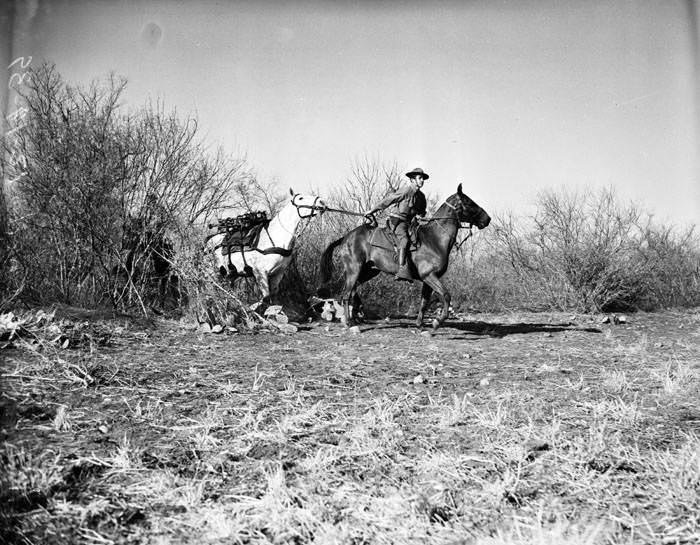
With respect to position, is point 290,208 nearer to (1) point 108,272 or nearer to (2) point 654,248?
(1) point 108,272

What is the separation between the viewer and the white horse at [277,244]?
841cm

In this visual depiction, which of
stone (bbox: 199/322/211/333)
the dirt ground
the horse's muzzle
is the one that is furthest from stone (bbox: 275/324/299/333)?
the horse's muzzle

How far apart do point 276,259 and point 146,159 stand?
→ 3079 mm

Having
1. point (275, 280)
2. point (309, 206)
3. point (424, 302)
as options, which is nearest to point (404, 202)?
point (309, 206)

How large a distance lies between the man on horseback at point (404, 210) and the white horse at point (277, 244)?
4.30 ft

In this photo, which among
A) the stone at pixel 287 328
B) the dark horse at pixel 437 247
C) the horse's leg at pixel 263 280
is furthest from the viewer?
the horse's leg at pixel 263 280

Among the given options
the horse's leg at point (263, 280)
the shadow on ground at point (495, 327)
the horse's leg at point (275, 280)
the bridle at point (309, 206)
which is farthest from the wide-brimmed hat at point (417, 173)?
the horse's leg at point (263, 280)

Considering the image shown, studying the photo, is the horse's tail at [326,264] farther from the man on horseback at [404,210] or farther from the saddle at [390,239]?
the man on horseback at [404,210]

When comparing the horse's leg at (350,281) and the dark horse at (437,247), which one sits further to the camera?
the horse's leg at (350,281)

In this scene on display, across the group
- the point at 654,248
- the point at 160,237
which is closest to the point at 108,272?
the point at 160,237

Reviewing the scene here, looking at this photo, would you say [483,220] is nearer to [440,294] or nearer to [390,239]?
[440,294]

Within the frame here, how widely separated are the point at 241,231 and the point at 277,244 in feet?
3.29

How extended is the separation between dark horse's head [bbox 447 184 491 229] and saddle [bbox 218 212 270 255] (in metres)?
3.84

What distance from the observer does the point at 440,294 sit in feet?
24.4
